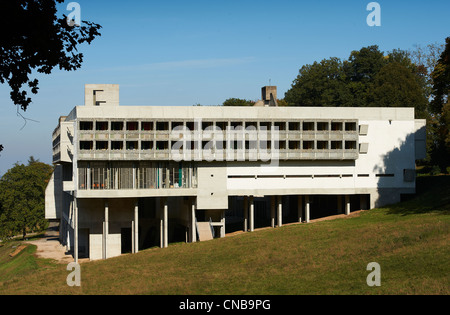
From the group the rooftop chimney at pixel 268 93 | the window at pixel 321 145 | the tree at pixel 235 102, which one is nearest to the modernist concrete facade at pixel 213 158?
the window at pixel 321 145

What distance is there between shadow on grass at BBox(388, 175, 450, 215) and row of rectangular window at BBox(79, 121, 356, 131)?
11.2 m

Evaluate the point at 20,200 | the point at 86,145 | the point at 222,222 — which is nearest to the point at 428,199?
the point at 222,222

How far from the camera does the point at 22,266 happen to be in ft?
233

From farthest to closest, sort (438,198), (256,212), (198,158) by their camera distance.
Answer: (256,212), (198,158), (438,198)

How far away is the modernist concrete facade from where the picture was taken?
6425 centimetres

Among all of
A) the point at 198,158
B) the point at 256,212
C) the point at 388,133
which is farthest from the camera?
the point at 256,212

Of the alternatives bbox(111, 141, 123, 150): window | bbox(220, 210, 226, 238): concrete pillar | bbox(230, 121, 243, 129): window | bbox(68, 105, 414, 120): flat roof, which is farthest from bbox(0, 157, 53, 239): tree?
bbox(230, 121, 243, 129): window

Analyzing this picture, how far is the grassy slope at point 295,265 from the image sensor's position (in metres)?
32.5

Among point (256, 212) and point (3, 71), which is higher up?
point (3, 71)

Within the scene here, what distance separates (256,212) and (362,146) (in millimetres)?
31616

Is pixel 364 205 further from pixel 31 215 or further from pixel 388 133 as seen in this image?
pixel 31 215

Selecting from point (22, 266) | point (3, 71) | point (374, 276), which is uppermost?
point (3, 71)

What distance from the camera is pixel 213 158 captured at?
65688 millimetres
